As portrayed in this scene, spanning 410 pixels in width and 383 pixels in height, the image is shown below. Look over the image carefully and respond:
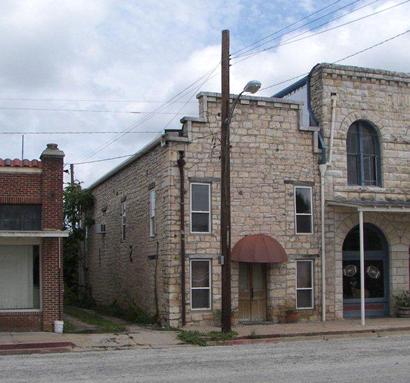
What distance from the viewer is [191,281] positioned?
20594 mm

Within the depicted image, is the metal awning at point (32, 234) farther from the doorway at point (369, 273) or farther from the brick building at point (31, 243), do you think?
the doorway at point (369, 273)

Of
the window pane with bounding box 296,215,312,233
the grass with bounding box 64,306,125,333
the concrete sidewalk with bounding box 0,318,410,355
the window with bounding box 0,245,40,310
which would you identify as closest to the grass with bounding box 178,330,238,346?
the concrete sidewalk with bounding box 0,318,410,355

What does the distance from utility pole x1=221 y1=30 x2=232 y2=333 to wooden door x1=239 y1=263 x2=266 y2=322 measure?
8.92 feet

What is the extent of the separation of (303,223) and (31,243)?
8.84 m

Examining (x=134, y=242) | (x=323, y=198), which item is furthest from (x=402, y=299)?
(x=134, y=242)

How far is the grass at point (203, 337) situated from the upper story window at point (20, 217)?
507cm

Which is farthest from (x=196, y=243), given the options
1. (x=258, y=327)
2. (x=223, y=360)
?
(x=223, y=360)

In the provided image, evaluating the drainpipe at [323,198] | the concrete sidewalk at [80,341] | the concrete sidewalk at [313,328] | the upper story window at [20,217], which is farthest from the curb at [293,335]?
A: the upper story window at [20,217]

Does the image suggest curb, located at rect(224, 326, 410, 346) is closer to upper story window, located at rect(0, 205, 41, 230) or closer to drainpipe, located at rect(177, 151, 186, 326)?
drainpipe, located at rect(177, 151, 186, 326)

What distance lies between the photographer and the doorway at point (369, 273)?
2280 centimetres

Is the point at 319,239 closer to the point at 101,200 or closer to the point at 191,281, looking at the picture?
the point at 191,281

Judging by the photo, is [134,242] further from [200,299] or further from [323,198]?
[323,198]

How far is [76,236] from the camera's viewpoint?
108ft

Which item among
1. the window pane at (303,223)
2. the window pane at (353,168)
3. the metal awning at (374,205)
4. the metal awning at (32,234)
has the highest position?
the window pane at (353,168)
